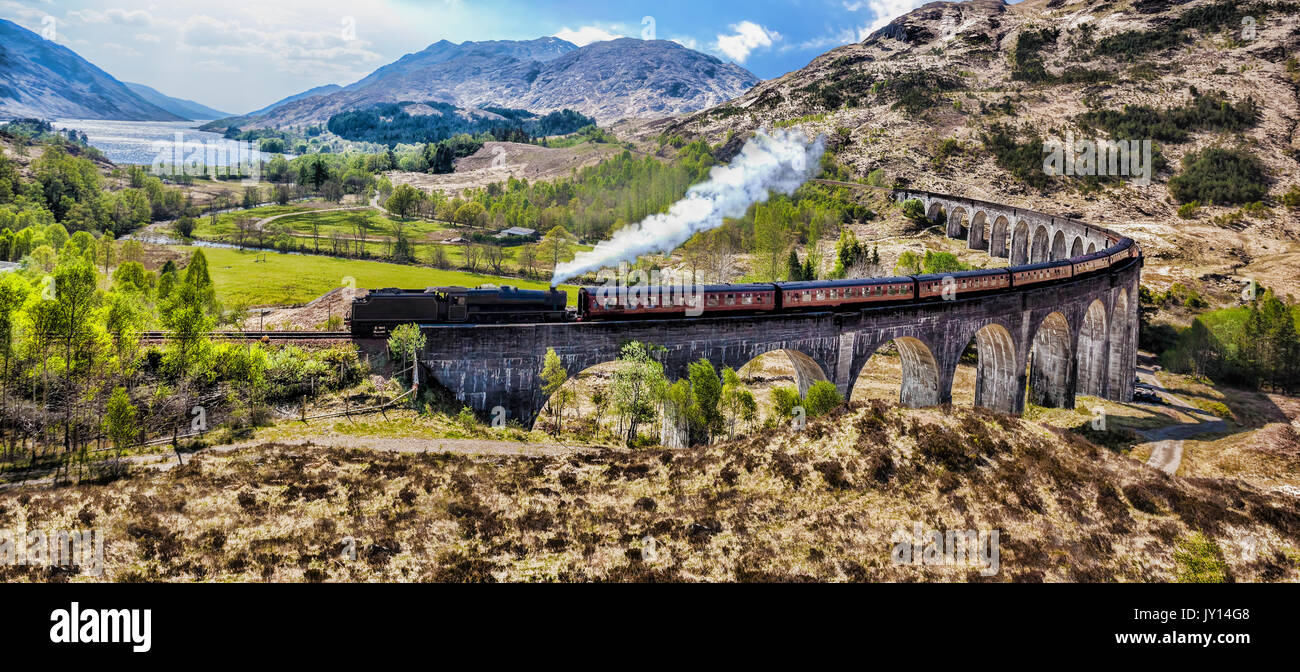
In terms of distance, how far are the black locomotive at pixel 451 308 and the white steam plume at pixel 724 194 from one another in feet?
21.5

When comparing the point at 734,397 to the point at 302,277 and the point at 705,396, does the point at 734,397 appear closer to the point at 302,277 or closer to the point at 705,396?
the point at 705,396

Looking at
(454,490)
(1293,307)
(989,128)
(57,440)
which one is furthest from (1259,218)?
(57,440)

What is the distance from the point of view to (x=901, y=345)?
45.3m

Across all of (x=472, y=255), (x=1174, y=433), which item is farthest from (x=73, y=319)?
(x=472, y=255)

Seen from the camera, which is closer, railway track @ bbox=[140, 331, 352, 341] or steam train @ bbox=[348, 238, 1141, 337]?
steam train @ bbox=[348, 238, 1141, 337]

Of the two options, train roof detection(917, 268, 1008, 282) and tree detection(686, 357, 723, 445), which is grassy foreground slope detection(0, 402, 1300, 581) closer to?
tree detection(686, 357, 723, 445)

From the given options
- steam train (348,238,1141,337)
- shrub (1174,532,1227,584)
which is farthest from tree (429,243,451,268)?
shrub (1174,532,1227,584)

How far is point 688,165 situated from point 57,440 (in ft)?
424

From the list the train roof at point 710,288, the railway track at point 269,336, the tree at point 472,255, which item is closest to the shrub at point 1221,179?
the train roof at point 710,288

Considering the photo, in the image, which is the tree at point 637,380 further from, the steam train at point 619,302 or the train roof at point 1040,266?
the train roof at point 1040,266

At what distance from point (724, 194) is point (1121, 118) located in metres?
95.7

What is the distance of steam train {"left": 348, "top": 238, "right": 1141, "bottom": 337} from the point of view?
113 feet

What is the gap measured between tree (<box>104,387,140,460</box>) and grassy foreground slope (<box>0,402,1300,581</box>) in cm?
277

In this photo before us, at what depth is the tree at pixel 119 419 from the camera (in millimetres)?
26719
